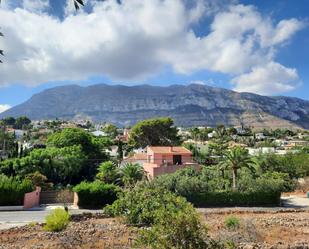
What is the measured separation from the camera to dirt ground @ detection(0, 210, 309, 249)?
59.9 feet

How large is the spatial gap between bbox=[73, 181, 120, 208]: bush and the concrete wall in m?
5.00

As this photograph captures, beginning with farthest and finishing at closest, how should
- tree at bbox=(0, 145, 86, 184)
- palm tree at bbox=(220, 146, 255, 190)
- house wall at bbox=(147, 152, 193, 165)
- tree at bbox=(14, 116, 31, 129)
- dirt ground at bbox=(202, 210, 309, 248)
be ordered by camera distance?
tree at bbox=(14, 116, 31, 129) < house wall at bbox=(147, 152, 193, 165) < tree at bbox=(0, 145, 86, 184) < palm tree at bbox=(220, 146, 255, 190) < dirt ground at bbox=(202, 210, 309, 248)

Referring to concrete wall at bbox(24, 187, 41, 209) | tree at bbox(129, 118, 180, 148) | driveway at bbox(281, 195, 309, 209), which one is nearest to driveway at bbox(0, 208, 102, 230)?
concrete wall at bbox(24, 187, 41, 209)

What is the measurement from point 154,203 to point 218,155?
206 feet

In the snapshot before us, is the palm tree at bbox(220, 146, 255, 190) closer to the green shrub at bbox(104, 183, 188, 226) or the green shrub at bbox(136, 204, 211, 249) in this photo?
the green shrub at bbox(104, 183, 188, 226)

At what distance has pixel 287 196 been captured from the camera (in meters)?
49.8

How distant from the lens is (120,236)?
2084 centimetres

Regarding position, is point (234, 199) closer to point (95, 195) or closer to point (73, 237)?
point (95, 195)

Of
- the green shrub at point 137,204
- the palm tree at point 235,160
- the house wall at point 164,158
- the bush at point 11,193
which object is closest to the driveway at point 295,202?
the palm tree at point 235,160

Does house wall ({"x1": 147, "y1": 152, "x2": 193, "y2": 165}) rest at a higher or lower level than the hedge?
higher

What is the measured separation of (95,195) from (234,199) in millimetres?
14029

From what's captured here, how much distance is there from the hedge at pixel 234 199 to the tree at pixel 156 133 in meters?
45.4

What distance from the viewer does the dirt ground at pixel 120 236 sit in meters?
18.3

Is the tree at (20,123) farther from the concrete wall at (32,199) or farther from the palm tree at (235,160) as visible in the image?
the palm tree at (235,160)
